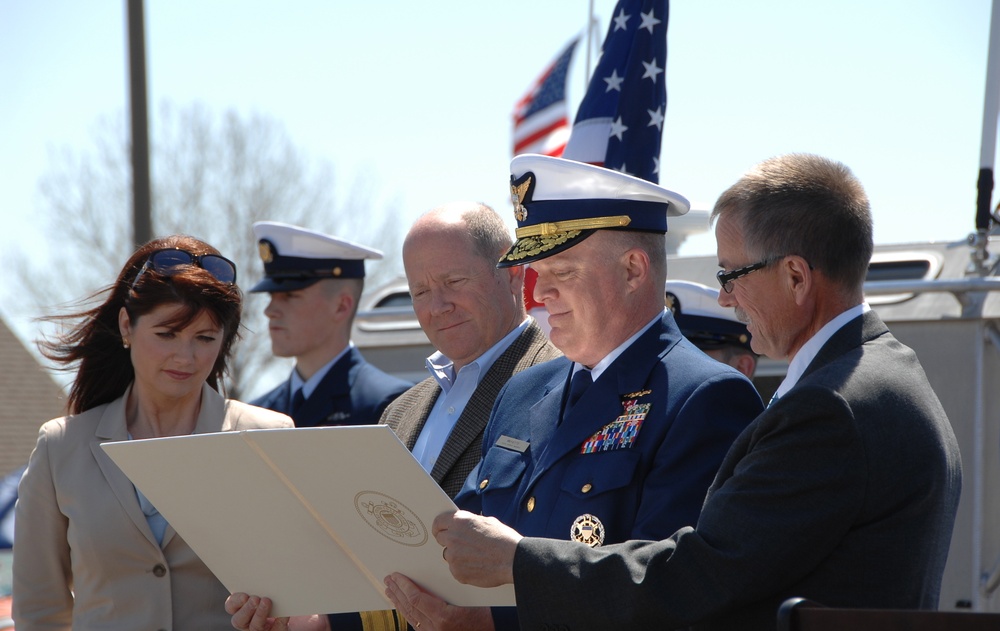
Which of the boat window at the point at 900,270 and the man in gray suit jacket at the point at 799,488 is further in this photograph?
the boat window at the point at 900,270

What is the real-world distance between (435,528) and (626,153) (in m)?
3.66

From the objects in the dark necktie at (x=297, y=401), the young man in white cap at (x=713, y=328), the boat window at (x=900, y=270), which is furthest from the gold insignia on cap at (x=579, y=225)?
the dark necktie at (x=297, y=401)

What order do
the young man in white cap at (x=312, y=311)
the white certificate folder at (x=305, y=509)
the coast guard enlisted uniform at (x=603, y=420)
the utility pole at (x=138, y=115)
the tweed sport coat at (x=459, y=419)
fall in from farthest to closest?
the utility pole at (x=138, y=115) < the young man in white cap at (x=312, y=311) < the tweed sport coat at (x=459, y=419) < the coast guard enlisted uniform at (x=603, y=420) < the white certificate folder at (x=305, y=509)

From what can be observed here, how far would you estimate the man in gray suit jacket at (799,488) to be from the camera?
208cm

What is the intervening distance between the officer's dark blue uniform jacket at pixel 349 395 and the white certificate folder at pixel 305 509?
2.17 meters

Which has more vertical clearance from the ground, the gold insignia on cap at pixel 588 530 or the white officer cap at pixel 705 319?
the gold insignia on cap at pixel 588 530

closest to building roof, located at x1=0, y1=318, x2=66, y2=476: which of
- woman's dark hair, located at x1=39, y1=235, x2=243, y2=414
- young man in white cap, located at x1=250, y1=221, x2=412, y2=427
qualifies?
young man in white cap, located at x1=250, y1=221, x2=412, y2=427

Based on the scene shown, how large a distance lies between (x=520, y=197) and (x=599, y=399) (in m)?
0.67

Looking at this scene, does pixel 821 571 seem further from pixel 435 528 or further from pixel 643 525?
pixel 435 528

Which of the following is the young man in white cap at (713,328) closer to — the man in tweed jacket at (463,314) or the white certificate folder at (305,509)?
the man in tweed jacket at (463,314)

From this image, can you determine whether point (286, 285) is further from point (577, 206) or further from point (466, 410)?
point (577, 206)

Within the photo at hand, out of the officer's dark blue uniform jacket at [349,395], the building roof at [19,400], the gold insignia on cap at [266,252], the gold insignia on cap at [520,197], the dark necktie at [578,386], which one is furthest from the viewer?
the building roof at [19,400]

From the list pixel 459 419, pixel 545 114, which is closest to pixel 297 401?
pixel 459 419

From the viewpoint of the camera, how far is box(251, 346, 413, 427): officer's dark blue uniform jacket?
520cm
